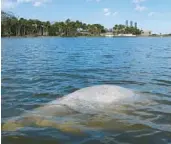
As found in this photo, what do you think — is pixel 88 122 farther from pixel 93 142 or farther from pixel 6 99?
pixel 6 99

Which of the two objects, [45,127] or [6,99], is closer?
[45,127]

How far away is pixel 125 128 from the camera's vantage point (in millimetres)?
8398

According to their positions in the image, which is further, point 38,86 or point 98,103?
point 38,86

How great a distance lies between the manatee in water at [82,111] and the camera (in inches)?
336

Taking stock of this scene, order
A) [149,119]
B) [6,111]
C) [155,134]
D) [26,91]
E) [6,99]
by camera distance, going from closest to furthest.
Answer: [155,134] → [149,119] → [6,111] → [6,99] → [26,91]

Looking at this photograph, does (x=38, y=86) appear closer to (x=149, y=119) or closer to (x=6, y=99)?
(x=6, y=99)

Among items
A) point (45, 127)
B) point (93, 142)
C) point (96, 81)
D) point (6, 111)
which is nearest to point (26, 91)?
point (6, 111)

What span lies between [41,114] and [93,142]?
2496 millimetres

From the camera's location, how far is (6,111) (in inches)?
405

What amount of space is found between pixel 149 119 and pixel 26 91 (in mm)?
6289

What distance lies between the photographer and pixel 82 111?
978cm

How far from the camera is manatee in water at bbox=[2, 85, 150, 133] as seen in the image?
8531 millimetres

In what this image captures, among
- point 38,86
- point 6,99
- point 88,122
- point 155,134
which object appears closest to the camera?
point 155,134

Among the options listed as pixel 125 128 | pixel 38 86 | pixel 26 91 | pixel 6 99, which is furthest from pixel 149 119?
pixel 38 86
